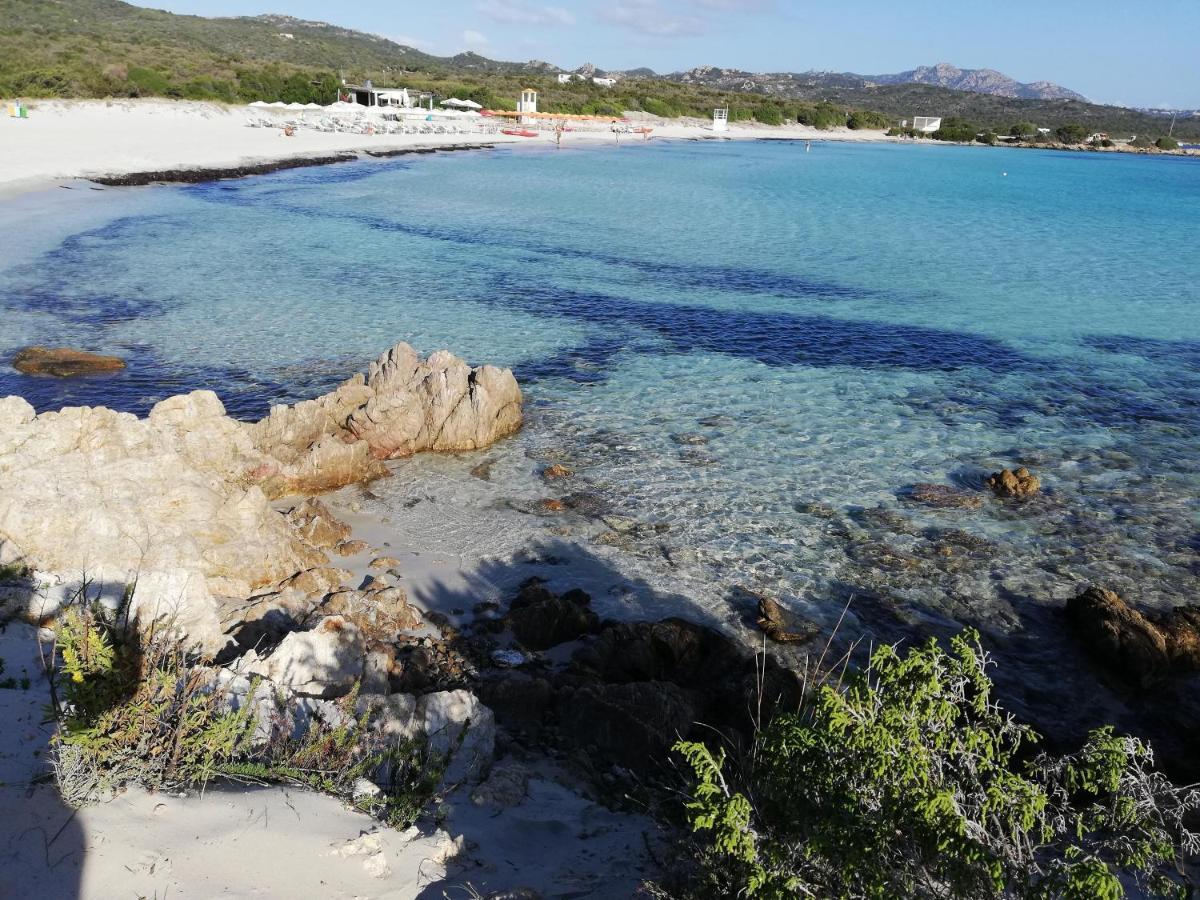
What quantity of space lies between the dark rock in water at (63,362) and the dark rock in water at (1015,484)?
15.7 meters

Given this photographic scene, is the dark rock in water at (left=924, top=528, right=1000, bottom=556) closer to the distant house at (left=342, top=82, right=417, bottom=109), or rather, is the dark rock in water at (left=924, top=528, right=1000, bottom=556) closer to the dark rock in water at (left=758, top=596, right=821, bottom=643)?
the dark rock in water at (left=758, top=596, right=821, bottom=643)

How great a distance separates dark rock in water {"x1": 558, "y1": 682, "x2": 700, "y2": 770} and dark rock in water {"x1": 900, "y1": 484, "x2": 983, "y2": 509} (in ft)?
21.7

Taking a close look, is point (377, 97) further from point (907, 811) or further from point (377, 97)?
point (907, 811)

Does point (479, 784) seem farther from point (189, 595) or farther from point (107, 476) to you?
point (107, 476)

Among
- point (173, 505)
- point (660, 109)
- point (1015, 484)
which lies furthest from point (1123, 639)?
point (660, 109)

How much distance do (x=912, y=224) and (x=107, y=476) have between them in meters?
41.1

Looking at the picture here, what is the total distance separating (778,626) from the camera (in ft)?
29.8

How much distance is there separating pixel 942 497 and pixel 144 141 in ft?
162

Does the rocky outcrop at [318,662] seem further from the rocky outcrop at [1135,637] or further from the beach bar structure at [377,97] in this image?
the beach bar structure at [377,97]

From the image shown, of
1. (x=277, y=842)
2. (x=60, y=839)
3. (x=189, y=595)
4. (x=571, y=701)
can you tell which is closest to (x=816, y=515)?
(x=571, y=701)

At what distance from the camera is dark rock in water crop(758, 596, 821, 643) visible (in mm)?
9000

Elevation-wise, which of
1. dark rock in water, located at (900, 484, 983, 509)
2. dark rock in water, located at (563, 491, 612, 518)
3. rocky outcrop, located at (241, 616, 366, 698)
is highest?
rocky outcrop, located at (241, 616, 366, 698)

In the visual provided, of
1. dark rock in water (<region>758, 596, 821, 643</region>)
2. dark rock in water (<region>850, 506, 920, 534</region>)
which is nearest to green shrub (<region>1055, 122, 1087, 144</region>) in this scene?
dark rock in water (<region>850, 506, 920, 534</region>)

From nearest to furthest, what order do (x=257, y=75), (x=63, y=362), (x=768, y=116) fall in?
(x=63, y=362) < (x=257, y=75) < (x=768, y=116)
